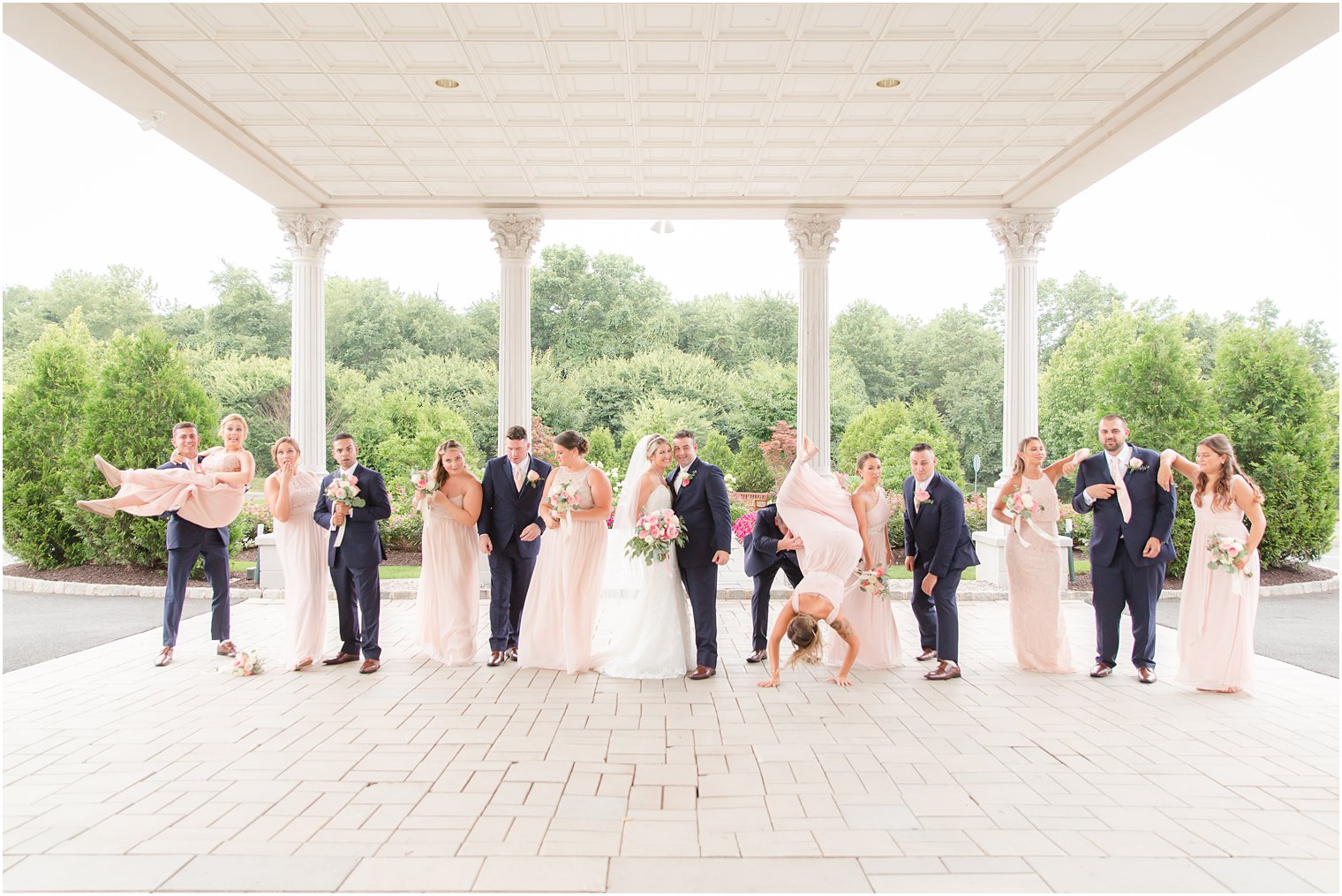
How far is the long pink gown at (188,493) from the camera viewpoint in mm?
6816

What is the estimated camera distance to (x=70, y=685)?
621cm

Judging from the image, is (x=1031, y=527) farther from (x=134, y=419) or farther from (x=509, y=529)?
(x=134, y=419)

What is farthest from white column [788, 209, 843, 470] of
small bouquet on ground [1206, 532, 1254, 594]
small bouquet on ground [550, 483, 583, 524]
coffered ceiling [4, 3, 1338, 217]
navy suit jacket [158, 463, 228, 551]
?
→ navy suit jacket [158, 463, 228, 551]

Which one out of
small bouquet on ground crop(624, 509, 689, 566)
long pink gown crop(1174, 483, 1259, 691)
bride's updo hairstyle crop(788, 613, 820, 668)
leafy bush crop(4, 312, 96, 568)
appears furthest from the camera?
leafy bush crop(4, 312, 96, 568)

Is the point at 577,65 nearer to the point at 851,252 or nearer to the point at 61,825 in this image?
the point at 61,825

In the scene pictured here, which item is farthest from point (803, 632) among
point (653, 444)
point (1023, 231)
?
point (1023, 231)

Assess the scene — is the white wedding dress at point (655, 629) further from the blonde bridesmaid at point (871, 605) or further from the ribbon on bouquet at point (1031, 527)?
the ribbon on bouquet at point (1031, 527)

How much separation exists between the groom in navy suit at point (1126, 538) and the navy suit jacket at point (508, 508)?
14.9 ft

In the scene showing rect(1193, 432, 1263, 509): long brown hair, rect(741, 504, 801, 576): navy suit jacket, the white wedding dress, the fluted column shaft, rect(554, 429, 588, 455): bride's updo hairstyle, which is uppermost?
the fluted column shaft

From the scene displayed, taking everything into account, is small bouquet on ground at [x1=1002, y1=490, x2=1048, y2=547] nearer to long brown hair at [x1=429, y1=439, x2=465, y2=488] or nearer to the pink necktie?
the pink necktie

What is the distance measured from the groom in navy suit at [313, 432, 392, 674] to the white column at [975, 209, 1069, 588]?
7.91 meters

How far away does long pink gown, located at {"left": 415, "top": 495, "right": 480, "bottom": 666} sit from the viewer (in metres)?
6.89

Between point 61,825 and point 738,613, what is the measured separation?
680 centimetres

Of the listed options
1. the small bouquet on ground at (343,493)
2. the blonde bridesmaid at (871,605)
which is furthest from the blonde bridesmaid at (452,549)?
the blonde bridesmaid at (871,605)
